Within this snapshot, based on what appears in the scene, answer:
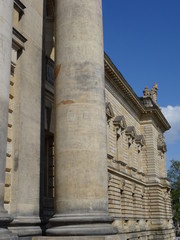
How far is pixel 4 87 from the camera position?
7.85 meters

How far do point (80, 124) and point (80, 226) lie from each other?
8.19 feet

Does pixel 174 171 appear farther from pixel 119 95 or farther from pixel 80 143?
pixel 80 143

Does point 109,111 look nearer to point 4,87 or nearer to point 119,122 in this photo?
point 119,122

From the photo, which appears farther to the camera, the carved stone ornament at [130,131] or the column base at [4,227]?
the carved stone ornament at [130,131]

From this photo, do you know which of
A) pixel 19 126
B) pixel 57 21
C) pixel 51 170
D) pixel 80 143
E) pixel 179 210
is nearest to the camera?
pixel 80 143

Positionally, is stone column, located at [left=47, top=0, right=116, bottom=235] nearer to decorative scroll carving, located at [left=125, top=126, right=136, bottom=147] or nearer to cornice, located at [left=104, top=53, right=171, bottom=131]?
cornice, located at [left=104, top=53, right=171, bottom=131]

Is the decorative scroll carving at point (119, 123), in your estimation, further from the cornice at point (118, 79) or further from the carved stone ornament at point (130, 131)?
the cornice at point (118, 79)

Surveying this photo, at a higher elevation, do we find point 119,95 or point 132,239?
point 119,95

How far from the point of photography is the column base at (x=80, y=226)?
27.6 ft

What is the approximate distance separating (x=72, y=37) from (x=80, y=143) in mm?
3010

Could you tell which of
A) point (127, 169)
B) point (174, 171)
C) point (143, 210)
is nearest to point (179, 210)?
point (174, 171)

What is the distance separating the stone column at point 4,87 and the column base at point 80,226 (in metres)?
1.61

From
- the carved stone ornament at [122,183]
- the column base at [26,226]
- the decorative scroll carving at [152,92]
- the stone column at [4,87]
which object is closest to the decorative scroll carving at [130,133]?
the carved stone ornament at [122,183]

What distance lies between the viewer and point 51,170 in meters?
13.3
